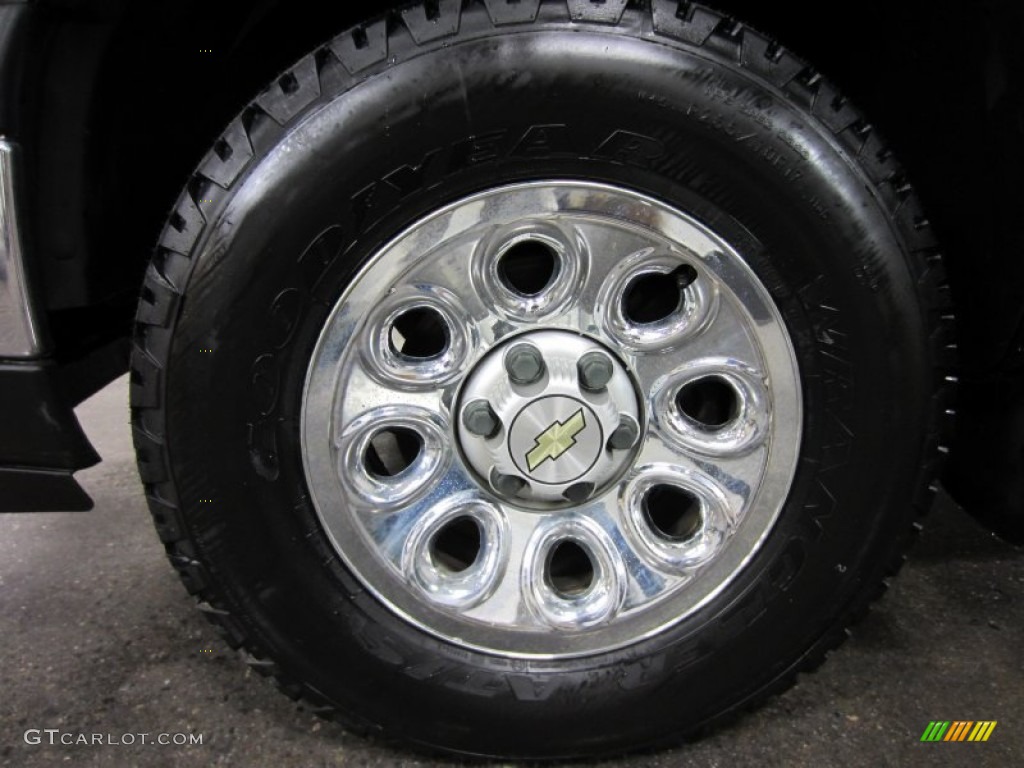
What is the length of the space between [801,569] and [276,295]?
3.25 ft

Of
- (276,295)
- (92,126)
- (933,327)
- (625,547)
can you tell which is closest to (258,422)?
(276,295)

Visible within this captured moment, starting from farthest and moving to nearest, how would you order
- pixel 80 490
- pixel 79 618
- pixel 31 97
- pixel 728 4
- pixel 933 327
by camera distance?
pixel 79 618
pixel 728 4
pixel 80 490
pixel 933 327
pixel 31 97

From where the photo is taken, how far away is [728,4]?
144 cm

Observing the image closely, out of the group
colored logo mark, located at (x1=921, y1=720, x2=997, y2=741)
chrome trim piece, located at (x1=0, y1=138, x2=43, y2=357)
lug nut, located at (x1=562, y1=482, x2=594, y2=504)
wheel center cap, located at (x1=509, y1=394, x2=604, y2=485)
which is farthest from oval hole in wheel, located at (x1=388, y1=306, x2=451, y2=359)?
colored logo mark, located at (x1=921, y1=720, x2=997, y2=741)

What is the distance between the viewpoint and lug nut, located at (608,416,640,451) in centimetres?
129

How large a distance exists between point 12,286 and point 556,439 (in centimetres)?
88

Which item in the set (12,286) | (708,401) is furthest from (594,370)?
(12,286)

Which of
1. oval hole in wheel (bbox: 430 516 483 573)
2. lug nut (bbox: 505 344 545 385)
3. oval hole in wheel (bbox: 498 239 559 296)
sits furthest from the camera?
oval hole in wheel (bbox: 430 516 483 573)

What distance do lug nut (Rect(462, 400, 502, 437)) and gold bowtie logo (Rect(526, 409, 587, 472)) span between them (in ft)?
0.24

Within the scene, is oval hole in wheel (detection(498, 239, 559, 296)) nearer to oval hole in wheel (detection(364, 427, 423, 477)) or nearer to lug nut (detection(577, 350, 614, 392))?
lug nut (detection(577, 350, 614, 392))

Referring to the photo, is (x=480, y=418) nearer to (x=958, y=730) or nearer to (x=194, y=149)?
(x=194, y=149)

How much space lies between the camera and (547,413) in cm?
126

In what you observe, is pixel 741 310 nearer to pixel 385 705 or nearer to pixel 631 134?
pixel 631 134

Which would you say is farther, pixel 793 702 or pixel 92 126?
pixel 793 702
